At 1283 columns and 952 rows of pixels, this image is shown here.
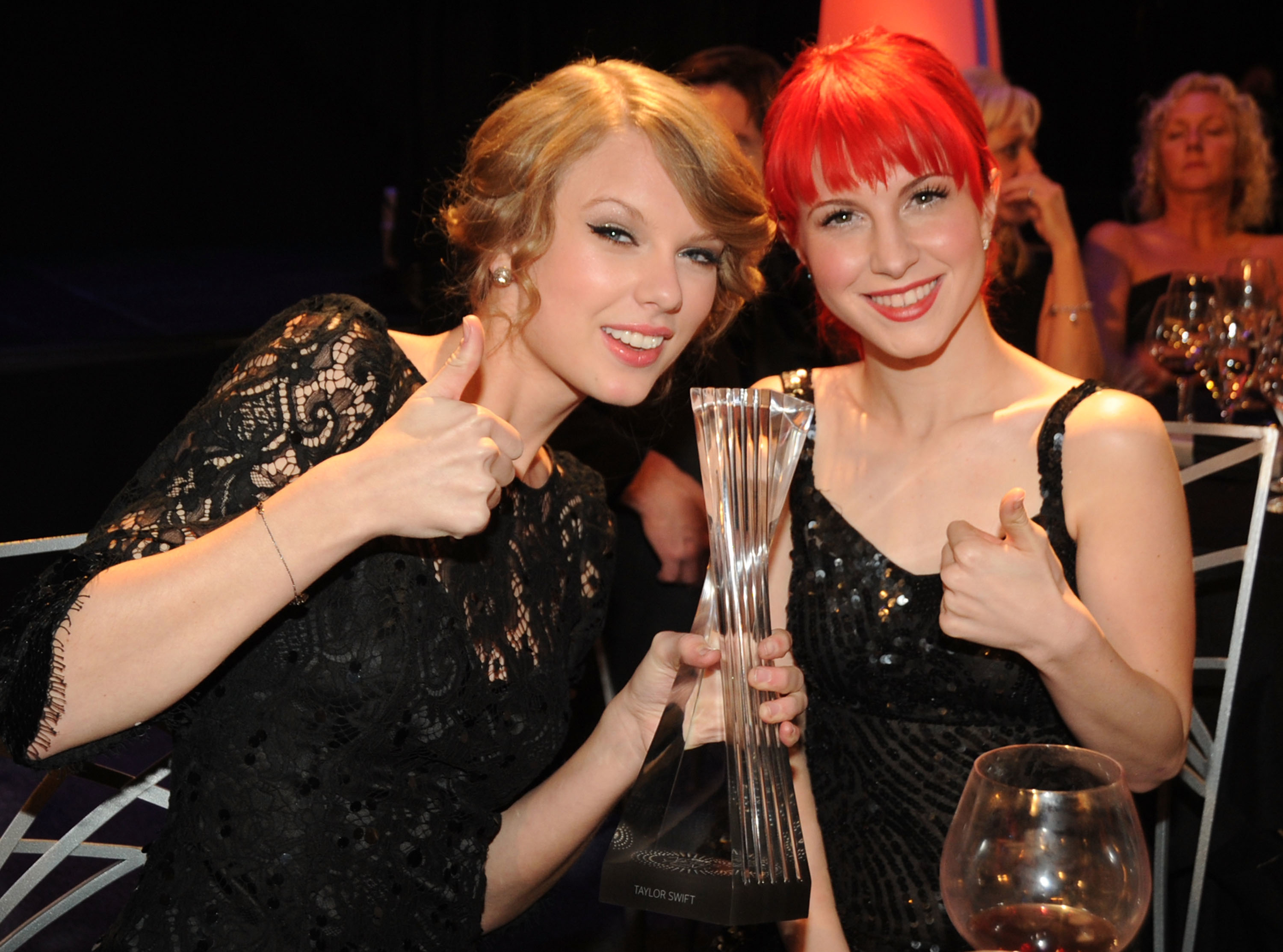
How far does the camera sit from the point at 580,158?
1503mm

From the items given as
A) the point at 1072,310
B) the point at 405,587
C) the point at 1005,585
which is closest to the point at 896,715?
the point at 1005,585

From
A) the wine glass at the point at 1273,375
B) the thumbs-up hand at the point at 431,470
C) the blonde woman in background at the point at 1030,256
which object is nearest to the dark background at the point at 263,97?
the blonde woman in background at the point at 1030,256

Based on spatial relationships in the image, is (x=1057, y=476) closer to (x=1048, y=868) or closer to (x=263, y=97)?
(x=1048, y=868)

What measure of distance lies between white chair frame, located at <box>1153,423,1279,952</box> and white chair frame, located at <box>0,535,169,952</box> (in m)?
1.44

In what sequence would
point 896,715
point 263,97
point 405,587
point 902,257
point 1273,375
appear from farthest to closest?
point 263,97
point 1273,375
point 896,715
point 902,257
point 405,587

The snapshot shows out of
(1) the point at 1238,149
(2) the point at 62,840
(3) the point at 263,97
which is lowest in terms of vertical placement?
(2) the point at 62,840

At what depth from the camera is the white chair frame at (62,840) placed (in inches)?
53.8

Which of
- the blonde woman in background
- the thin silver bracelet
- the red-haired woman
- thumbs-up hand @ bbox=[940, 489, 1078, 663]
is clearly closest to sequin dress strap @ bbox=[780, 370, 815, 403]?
the red-haired woman

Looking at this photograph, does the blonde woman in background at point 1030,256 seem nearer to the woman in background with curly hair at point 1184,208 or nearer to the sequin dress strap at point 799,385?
the woman in background with curly hair at point 1184,208

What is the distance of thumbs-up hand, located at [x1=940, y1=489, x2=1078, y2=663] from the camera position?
1.10 metres

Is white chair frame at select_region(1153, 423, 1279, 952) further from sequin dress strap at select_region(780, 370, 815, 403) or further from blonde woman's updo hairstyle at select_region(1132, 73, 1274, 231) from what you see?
blonde woman's updo hairstyle at select_region(1132, 73, 1274, 231)

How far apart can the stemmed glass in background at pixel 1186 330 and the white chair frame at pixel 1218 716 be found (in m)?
0.80

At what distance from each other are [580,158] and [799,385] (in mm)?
559

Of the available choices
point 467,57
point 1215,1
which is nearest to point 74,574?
point 467,57
